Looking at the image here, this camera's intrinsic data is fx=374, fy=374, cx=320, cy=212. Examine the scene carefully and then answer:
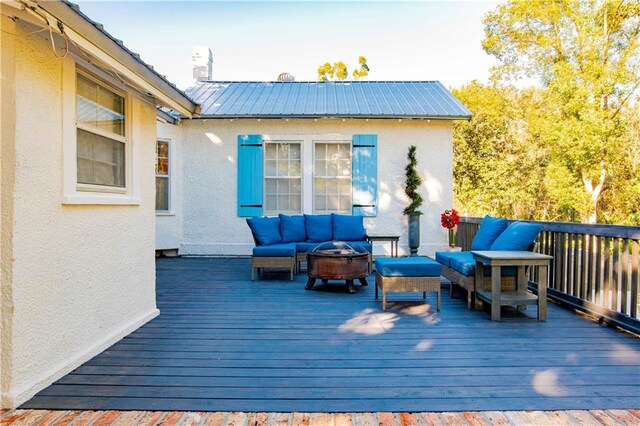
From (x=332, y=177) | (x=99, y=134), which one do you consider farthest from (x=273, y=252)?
(x=99, y=134)

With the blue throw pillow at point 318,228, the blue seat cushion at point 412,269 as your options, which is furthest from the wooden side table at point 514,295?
the blue throw pillow at point 318,228

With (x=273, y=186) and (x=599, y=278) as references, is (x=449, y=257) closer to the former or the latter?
(x=599, y=278)

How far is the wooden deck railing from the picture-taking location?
3.53 m

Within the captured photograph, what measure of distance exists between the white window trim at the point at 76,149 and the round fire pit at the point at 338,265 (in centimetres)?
249

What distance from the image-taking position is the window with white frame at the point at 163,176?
8164 millimetres

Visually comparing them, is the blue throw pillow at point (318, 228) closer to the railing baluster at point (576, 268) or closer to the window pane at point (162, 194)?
the window pane at point (162, 194)

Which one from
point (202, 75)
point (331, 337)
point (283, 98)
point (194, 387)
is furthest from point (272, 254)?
point (202, 75)

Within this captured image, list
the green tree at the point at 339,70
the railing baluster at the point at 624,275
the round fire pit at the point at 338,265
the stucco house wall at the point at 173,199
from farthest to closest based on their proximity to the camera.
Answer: the green tree at the point at 339,70 → the stucco house wall at the point at 173,199 → the round fire pit at the point at 338,265 → the railing baluster at the point at 624,275

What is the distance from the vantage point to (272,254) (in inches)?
235

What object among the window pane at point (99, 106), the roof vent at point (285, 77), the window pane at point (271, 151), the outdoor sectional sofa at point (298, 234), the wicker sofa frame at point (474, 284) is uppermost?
the roof vent at point (285, 77)

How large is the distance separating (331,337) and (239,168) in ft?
18.2

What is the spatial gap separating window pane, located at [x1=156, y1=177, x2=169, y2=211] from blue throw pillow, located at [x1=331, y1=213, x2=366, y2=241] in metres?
3.86

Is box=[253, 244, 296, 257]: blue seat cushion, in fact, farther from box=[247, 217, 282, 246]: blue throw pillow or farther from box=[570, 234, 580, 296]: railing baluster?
box=[570, 234, 580, 296]: railing baluster

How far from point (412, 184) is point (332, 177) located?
174 centimetres
